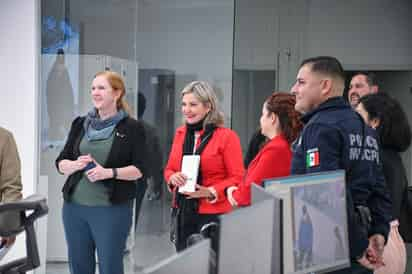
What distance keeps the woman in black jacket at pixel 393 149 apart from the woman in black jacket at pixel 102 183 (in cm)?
134

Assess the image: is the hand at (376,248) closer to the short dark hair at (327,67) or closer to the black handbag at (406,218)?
the short dark hair at (327,67)

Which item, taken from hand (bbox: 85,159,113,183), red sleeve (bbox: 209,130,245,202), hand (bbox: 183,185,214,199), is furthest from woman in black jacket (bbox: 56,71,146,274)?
red sleeve (bbox: 209,130,245,202)

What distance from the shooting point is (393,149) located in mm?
3016

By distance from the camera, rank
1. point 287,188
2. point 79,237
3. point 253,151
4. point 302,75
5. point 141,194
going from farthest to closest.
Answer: point 141,194, point 253,151, point 79,237, point 302,75, point 287,188

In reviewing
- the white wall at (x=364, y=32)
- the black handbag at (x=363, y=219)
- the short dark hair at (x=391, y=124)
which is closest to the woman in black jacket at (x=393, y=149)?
the short dark hair at (x=391, y=124)

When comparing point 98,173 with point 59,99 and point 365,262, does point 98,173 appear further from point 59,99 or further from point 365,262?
point 59,99

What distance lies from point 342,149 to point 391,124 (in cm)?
83

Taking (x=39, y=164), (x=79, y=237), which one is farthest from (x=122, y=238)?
(x=39, y=164)

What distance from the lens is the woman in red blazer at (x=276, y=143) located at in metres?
3.08

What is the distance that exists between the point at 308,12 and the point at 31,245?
14.9 ft

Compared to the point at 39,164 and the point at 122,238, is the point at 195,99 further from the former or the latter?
the point at 39,164

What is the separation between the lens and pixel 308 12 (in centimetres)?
608

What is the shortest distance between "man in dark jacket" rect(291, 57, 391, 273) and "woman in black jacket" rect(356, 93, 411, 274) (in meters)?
0.40

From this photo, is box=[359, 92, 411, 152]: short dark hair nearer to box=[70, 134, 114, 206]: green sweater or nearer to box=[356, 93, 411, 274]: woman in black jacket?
box=[356, 93, 411, 274]: woman in black jacket
